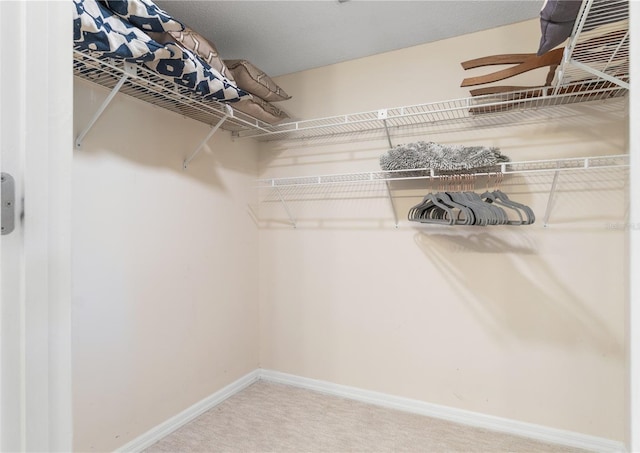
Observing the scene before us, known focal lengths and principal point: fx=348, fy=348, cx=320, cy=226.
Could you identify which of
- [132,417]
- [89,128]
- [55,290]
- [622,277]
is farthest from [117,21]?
[622,277]

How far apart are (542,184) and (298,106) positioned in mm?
1651

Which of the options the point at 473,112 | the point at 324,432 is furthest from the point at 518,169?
the point at 324,432

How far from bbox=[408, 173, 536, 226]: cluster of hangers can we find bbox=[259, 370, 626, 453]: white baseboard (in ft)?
3.76

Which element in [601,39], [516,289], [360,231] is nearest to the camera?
[601,39]

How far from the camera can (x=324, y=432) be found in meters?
1.94

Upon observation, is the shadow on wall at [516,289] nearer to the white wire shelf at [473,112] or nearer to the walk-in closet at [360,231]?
the walk-in closet at [360,231]

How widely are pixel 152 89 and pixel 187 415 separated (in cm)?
180

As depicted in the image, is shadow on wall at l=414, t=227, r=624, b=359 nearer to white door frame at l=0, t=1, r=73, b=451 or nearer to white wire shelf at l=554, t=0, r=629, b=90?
white wire shelf at l=554, t=0, r=629, b=90

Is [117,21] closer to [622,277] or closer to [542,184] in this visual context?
[542,184]

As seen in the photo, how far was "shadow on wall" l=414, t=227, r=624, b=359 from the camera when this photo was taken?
184cm

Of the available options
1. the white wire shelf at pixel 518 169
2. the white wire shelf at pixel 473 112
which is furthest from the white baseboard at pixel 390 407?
the white wire shelf at pixel 473 112

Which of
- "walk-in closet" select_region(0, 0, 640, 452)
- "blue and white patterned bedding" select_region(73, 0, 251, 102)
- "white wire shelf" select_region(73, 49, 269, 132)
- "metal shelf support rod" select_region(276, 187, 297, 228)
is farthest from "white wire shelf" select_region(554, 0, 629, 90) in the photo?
"metal shelf support rod" select_region(276, 187, 297, 228)

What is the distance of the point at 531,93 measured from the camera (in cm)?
178

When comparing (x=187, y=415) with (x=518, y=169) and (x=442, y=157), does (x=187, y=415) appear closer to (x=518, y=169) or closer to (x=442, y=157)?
(x=442, y=157)
